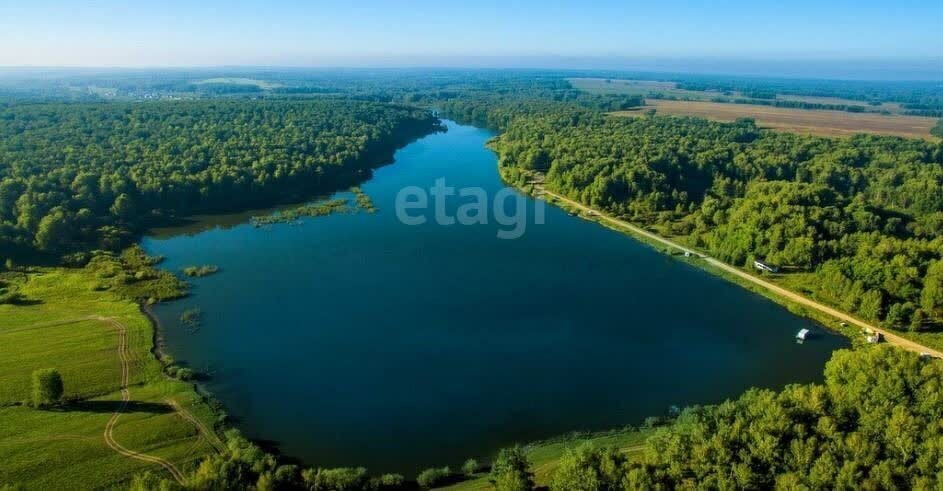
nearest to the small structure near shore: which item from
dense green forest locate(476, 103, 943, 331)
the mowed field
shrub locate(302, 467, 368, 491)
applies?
dense green forest locate(476, 103, 943, 331)

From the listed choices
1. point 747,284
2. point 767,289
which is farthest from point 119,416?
point 767,289

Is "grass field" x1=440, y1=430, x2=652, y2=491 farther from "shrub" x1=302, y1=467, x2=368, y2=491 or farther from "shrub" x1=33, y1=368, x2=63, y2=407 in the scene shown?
"shrub" x1=33, y1=368, x2=63, y2=407

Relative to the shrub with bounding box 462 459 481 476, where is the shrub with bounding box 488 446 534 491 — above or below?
above

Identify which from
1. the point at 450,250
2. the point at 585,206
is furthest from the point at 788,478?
the point at 585,206

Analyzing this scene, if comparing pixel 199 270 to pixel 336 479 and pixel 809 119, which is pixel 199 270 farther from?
pixel 809 119

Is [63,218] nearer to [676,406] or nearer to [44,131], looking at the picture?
[44,131]

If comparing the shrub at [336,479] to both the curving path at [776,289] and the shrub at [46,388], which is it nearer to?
the shrub at [46,388]
